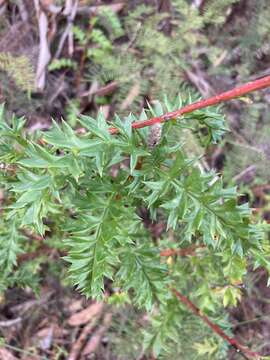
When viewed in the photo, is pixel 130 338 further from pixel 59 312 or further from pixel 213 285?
pixel 213 285

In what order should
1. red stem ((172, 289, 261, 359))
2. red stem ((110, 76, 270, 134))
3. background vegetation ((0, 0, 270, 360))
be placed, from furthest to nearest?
background vegetation ((0, 0, 270, 360)) → red stem ((172, 289, 261, 359)) → red stem ((110, 76, 270, 134))

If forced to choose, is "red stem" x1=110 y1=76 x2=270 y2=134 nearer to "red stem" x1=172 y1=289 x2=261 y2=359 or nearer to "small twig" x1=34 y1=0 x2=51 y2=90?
"red stem" x1=172 y1=289 x2=261 y2=359

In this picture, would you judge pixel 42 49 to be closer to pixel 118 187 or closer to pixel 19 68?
pixel 19 68

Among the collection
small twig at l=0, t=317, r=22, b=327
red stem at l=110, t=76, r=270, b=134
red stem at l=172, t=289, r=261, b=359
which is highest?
red stem at l=110, t=76, r=270, b=134

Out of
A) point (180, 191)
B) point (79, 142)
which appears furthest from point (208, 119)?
point (79, 142)

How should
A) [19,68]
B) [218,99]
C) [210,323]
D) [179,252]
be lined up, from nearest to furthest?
[218,99]
[210,323]
[179,252]
[19,68]

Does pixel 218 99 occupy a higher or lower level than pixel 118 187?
higher

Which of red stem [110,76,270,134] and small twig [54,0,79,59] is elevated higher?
red stem [110,76,270,134]

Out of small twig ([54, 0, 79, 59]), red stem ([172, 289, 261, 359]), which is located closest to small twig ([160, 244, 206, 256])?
red stem ([172, 289, 261, 359])

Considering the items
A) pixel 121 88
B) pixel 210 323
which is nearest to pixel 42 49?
pixel 121 88

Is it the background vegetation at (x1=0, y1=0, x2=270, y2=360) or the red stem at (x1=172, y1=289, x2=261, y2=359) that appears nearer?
the red stem at (x1=172, y1=289, x2=261, y2=359)

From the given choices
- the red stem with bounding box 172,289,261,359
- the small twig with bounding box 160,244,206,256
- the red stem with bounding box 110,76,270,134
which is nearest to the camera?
the red stem with bounding box 110,76,270,134
